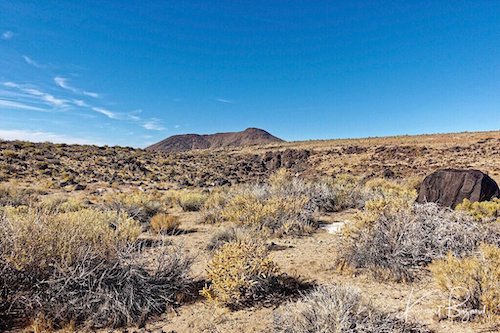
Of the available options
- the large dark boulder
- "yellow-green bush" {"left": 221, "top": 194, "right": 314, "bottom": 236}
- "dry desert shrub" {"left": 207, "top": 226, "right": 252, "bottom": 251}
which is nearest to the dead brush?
"yellow-green bush" {"left": 221, "top": 194, "right": 314, "bottom": 236}

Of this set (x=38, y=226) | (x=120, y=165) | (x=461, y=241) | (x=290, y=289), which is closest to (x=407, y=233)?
(x=461, y=241)

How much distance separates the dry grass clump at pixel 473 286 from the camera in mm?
3670

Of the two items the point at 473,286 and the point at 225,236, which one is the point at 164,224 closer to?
the point at 225,236

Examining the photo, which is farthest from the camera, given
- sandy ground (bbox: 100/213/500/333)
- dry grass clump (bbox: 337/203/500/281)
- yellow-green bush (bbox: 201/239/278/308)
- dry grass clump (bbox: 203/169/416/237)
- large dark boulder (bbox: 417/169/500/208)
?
large dark boulder (bbox: 417/169/500/208)

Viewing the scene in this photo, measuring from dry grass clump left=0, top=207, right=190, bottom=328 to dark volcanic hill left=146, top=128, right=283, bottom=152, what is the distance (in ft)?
467

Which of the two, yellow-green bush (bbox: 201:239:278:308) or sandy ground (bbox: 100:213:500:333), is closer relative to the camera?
sandy ground (bbox: 100:213:500:333)

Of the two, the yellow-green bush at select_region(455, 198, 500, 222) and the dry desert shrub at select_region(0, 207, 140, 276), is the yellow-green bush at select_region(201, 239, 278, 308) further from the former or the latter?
the yellow-green bush at select_region(455, 198, 500, 222)

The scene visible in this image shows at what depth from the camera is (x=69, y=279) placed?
404 cm

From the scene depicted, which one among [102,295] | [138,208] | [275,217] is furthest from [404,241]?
[138,208]

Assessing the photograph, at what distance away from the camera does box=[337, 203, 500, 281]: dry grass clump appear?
5.37 meters

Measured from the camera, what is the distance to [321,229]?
8.86 m

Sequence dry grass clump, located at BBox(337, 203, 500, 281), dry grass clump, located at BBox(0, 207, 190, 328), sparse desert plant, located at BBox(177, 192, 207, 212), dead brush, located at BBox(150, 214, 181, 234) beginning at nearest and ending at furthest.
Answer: dry grass clump, located at BBox(0, 207, 190, 328) < dry grass clump, located at BBox(337, 203, 500, 281) < dead brush, located at BBox(150, 214, 181, 234) < sparse desert plant, located at BBox(177, 192, 207, 212)

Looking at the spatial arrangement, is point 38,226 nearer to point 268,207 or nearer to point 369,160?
point 268,207

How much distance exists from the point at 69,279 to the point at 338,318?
10.5 feet
